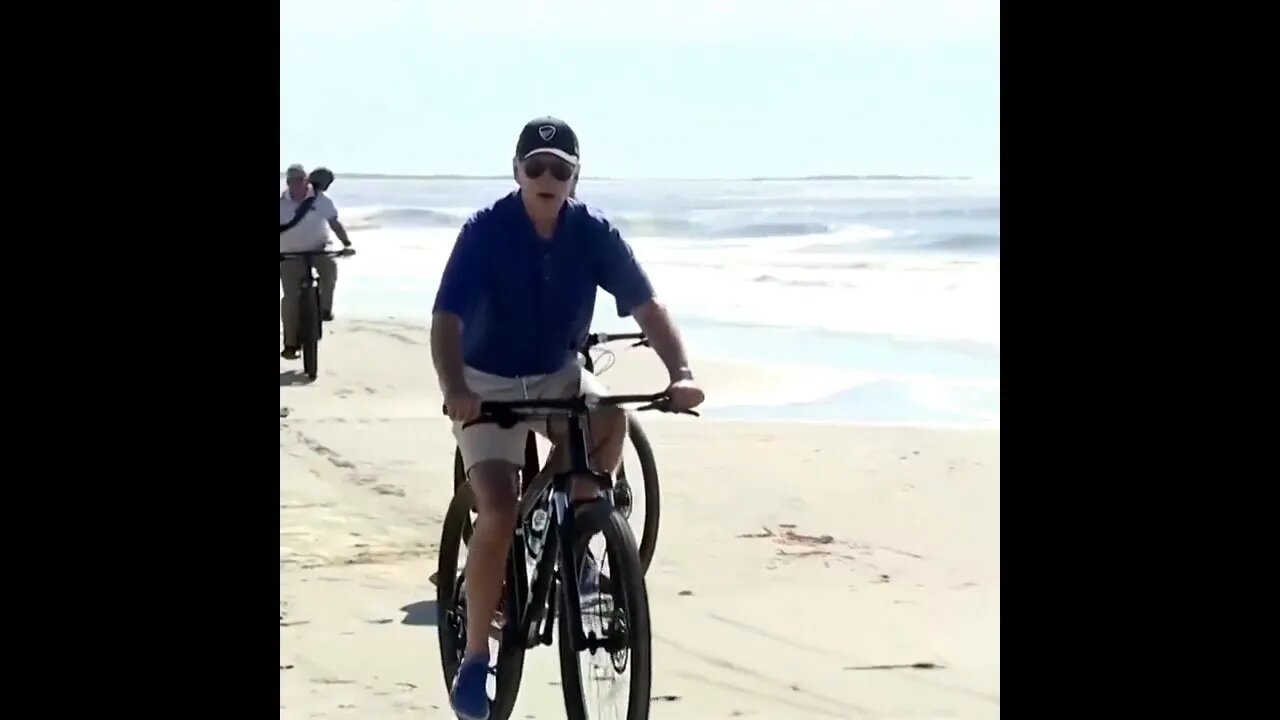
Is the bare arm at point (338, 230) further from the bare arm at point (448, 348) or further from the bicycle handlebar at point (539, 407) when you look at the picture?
the bicycle handlebar at point (539, 407)

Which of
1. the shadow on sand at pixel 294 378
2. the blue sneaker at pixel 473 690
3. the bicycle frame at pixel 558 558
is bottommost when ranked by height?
the blue sneaker at pixel 473 690

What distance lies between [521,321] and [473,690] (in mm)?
1142

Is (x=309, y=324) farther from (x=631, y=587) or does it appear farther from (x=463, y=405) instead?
(x=631, y=587)

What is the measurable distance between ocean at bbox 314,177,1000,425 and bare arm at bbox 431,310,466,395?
20.3 feet

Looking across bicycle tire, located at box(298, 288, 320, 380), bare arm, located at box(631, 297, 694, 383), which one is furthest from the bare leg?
bicycle tire, located at box(298, 288, 320, 380)

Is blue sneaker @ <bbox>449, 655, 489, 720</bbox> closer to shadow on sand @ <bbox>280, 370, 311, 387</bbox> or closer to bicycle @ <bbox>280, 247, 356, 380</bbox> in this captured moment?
bicycle @ <bbox>280, 247, 356, 380</bbox>

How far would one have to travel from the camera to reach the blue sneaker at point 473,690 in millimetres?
6086

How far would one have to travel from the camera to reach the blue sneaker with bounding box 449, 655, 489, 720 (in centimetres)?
609

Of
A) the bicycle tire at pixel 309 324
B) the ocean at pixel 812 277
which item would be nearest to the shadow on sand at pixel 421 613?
the ocean at pixel 812 277

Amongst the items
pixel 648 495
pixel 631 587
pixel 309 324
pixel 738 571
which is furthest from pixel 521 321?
pixel 309 324

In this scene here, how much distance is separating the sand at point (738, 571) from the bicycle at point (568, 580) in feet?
2.48

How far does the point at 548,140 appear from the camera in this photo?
5.94 meters

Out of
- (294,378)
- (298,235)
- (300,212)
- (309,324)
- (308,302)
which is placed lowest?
(294,378)
